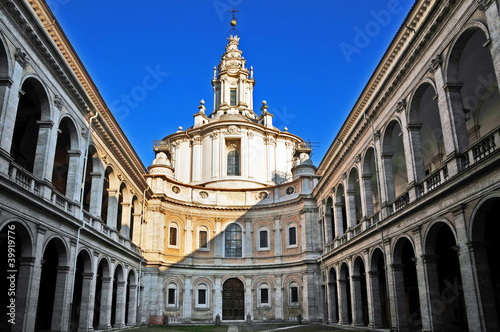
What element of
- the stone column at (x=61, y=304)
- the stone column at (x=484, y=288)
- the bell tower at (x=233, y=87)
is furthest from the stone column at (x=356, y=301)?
the bell tower at (x=233, y=87)

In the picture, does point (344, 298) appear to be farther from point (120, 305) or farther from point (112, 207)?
point (112, 207)

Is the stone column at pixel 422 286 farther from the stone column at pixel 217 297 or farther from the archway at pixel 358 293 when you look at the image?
the stone column at pixel 217 297

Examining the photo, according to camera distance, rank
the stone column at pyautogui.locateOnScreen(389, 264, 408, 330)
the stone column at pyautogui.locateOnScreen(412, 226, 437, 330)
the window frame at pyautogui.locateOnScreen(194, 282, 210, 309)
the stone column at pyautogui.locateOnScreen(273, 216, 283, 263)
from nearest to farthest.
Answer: the stone column at pyautogui.locateOnScreen(412, 226, 437, 330)
the stone column at pyautogui.locateOnScreen(389, 264, 408, 330)
the window frame at pyautogui.locateOnScreen(194, 282, 210, 309)
the stone column at pyautogui.locateOnScreen(273, 216, 283, 263)

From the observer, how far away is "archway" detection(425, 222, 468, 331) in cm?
1634

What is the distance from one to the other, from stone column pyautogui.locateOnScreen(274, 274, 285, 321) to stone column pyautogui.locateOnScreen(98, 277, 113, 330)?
17.4 meters

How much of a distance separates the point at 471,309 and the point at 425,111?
1126cm

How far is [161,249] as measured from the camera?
37250 millimetres

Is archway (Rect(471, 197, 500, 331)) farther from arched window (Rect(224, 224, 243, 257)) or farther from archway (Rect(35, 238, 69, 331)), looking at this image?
arched window (Rect(224, 224, 243, 257))

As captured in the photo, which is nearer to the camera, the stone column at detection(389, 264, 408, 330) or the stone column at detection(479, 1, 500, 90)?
the stone column at detection(479, 1, 500, 90)

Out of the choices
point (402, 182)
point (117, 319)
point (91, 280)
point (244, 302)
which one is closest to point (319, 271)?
point (244, 302)

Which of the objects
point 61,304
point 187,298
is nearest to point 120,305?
point 61,304

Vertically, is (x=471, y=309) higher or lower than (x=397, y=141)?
lower

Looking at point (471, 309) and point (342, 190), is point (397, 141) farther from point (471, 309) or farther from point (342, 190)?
point (471, 309)

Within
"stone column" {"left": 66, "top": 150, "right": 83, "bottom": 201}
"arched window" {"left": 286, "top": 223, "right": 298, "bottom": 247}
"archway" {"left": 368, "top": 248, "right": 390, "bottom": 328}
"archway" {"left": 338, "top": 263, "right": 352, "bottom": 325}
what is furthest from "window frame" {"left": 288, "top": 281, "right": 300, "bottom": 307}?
"stone column" {"left": 66, "top": 150, "right": 83, "bottom": 201}
